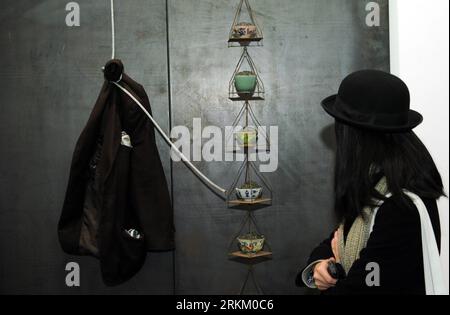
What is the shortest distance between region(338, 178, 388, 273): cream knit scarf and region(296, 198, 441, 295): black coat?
5 centimetres

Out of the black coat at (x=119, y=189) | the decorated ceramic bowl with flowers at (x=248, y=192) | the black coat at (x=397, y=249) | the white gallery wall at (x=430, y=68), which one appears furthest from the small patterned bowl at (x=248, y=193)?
the black coat at (x=397, y=249)

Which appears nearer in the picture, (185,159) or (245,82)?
(245,82)

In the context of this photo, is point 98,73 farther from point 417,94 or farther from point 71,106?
point 417,94

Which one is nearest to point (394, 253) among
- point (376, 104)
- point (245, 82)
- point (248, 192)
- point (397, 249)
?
point (397, 249)

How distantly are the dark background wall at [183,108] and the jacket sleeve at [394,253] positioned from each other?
104 centimetres

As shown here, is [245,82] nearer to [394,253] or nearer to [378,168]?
[378,168]

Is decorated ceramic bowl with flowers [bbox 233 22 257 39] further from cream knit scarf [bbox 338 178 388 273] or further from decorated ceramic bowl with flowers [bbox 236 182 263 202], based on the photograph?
cream knit scarf [bbox 338 178 388 273]

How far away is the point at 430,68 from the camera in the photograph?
231cm

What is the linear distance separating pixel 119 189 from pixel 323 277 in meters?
0.98

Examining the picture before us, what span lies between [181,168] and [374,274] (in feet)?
4.10

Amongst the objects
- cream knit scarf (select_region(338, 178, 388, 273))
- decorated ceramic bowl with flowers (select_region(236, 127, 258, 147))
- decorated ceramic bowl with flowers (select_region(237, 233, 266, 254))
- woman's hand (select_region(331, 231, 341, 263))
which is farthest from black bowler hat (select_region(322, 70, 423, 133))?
decorated ceramic bowl with flowers (select_region(237, 233, 266, 254))

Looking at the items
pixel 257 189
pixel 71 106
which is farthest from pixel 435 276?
pixel 71 106

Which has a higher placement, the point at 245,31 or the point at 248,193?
the point at 245,31

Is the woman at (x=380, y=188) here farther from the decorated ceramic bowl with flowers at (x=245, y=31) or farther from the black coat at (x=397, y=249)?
the decorated ceramic bowl with flowers at (x=245, y=31)
